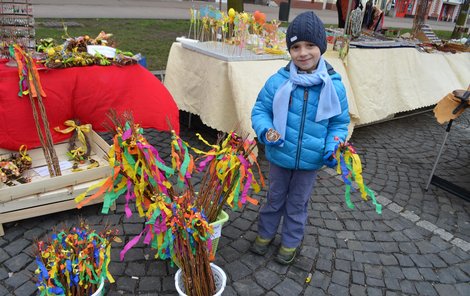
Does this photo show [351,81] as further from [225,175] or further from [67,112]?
[67,112]

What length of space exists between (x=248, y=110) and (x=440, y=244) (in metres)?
1.92

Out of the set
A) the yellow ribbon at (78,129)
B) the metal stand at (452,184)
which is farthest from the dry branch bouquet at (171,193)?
the metal stand at (452,184)

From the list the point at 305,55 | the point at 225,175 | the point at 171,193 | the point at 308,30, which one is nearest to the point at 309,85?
the point at 305,55

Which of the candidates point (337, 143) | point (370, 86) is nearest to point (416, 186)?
point (370, 86)

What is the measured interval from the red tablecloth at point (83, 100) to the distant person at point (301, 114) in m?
1.14

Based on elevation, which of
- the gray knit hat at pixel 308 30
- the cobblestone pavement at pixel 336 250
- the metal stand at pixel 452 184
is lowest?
the cobblestone pavement at pixel 336 250

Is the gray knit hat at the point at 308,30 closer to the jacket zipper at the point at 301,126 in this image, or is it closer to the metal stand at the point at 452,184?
the jacket zipper at the point at 301,126

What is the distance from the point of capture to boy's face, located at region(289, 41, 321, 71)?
2.15m

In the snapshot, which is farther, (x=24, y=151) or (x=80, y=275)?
(x=24, y=151)

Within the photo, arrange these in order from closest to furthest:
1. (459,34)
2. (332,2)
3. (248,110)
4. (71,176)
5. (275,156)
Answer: (275,156), (71,176), (248,110), (459,34), (332,2)

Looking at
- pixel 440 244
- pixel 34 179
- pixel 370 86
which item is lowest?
pixel 440 244

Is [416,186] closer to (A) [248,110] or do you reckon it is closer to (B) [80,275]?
(A) [248,110]

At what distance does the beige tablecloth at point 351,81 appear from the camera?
3.63 metres

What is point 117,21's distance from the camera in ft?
37.0
